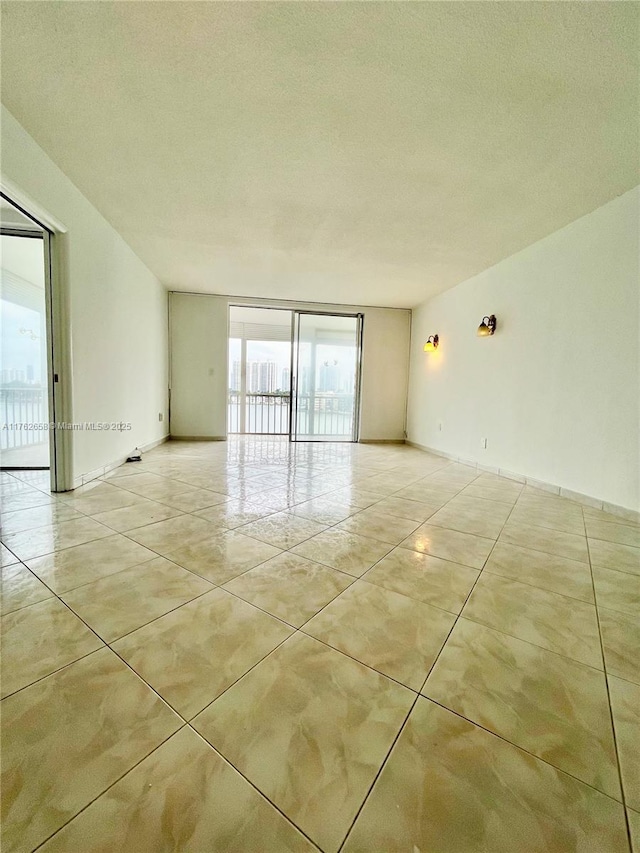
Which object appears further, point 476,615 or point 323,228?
point 323,228

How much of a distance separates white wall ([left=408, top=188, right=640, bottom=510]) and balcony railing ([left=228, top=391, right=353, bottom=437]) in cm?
229

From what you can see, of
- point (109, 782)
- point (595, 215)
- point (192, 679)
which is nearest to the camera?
point (109, 782)

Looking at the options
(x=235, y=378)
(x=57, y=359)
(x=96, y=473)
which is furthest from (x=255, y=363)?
(x=57, y=359)

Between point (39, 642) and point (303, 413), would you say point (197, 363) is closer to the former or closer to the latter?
point (303, 413)

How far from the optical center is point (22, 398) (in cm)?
428

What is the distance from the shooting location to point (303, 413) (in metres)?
6.11

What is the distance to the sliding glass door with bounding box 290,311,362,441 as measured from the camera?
6012 mm

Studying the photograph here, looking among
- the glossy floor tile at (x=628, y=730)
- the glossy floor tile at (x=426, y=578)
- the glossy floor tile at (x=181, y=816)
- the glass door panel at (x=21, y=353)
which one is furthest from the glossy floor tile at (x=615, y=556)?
the glass door panel at (x=21, y=353)

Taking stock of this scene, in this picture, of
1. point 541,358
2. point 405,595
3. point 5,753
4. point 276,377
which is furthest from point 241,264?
point 5,753

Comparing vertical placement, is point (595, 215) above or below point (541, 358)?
above

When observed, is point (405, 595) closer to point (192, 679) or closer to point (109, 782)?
point (192, 679)

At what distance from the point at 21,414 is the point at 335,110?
5.00 meters

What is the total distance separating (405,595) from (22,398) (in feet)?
17.1

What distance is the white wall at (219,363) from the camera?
555cm
